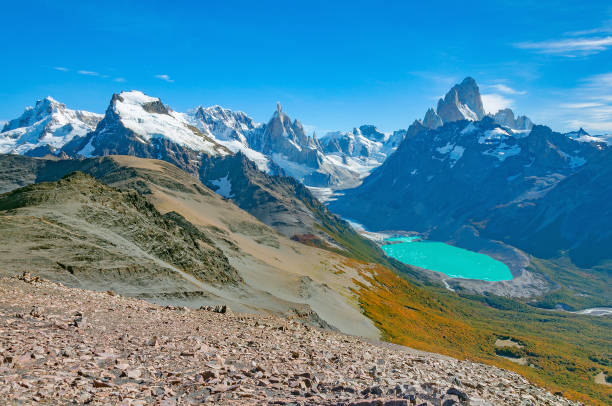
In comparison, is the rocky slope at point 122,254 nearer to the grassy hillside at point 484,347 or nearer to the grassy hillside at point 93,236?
the grassy hillside at point 93,236

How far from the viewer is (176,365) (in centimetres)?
2106

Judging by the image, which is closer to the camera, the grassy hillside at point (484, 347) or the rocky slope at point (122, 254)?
the rocky slope at point (122, 254)

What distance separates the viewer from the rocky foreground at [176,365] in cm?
1689

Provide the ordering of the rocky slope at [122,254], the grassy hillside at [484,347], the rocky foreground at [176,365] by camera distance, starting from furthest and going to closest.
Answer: the grassy hillside at [484,347], the rocky slope at [122,254], the rocky foreground at [176,365]

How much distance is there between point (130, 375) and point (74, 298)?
17.2m

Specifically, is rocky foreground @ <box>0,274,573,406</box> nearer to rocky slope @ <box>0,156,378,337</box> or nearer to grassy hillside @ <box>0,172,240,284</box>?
rocky slope @ <box>0,156,378,337</box>

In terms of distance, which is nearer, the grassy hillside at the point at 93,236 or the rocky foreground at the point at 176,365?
the rocky foreground at the point at 176,365

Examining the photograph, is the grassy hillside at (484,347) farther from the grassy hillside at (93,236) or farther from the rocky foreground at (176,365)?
the rocky foreground at (176,365)

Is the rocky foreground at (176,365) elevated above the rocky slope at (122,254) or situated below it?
below

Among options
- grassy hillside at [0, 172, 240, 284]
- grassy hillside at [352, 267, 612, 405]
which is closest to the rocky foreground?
grassy hillside at [0, 172, 240, 284]

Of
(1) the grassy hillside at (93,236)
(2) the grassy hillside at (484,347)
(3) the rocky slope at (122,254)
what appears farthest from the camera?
(2) the grassy hillside at (484,347)

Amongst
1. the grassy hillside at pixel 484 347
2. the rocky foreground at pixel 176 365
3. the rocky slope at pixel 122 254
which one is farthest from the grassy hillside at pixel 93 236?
the grassy hillside at pixel 484 347

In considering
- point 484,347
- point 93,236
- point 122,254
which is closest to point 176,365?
point 122,254

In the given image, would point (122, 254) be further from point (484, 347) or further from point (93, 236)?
point (484, 347)
